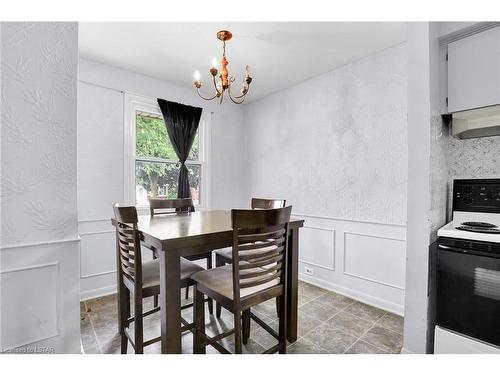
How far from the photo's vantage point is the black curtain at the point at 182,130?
11.3ft

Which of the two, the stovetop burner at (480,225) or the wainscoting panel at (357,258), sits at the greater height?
the stovetop burner at (480,225)

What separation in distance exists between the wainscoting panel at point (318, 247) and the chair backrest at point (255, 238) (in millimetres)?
1746

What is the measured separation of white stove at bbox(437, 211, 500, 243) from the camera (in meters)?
1.45

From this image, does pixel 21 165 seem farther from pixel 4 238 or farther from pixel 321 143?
pixel 321 143

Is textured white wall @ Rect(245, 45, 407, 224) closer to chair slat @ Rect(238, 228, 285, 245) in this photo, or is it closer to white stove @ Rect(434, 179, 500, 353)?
white stove @ Rect(434, 179, 500, 353)

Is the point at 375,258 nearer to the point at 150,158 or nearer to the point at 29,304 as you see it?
the point at 29,304

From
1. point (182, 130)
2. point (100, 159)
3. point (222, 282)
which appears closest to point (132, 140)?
point (100, 159)

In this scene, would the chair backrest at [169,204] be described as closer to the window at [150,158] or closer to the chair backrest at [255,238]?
the window at [150,158]

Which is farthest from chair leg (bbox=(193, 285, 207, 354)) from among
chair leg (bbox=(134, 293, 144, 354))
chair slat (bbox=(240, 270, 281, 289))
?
chair slat (bbox=(240, 270, 281, 289))

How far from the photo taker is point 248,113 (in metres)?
4.32

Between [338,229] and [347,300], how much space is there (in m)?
0.79

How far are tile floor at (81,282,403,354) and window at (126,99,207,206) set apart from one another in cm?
139

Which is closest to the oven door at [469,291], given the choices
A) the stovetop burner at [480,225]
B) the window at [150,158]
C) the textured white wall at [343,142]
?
the stovetop burner at [480,225]

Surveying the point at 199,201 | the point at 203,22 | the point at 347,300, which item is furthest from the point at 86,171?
the point at 347,300
